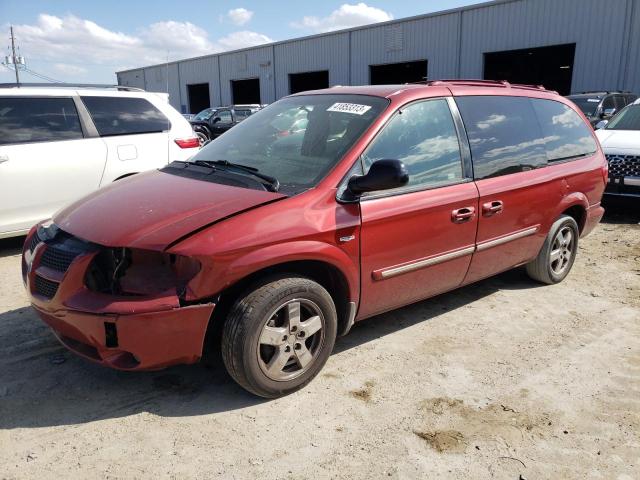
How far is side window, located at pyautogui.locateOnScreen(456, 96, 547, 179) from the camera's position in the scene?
379 cm

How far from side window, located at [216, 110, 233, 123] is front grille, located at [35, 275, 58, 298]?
57.4 feet

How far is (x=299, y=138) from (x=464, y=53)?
20680 mm

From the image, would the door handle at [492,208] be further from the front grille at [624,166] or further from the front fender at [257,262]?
the front grille at [624,166]

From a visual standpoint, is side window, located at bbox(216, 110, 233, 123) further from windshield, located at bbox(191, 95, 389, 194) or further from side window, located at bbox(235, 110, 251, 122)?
windshield, located at bbox(191, 95, 389, 194)

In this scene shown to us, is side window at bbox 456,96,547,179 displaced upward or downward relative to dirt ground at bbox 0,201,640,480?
upward

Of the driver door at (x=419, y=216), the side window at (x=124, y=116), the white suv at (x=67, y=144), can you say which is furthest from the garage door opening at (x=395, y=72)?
the driver door at (x=419, y=216)

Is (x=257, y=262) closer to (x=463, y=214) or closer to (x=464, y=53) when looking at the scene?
(x=463, y=214)

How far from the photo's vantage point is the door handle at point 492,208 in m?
3.75

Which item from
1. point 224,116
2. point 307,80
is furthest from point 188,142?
point 307,80

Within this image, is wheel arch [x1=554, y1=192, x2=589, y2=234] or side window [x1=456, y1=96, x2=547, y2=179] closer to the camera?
side window [x1=456, y1=96, x2=547, y2=179]

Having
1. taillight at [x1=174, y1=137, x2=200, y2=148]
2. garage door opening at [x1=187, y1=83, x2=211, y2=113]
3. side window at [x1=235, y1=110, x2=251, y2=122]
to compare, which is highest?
garage door opening at [x1=187, y1=83, x2=211, y2=113]

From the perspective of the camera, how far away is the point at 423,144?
3482 mm

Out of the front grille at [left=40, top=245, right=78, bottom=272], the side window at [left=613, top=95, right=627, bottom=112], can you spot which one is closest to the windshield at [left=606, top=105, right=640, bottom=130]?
the side window at [left=613, top=95, right=627, bottom=112]

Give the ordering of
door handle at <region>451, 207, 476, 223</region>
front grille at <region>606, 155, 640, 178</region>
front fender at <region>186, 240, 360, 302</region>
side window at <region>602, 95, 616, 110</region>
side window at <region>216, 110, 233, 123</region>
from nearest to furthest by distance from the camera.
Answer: front fender at <region>186, 240, 360, 302</region> → door handle at <region>451, 207, 476, 223</region> → front grille at <region>606, 155, 640, 178</region> → side window at <region>602, 95, 616, 110</region> → side window at <region>216, 110, 233, 123</region>
